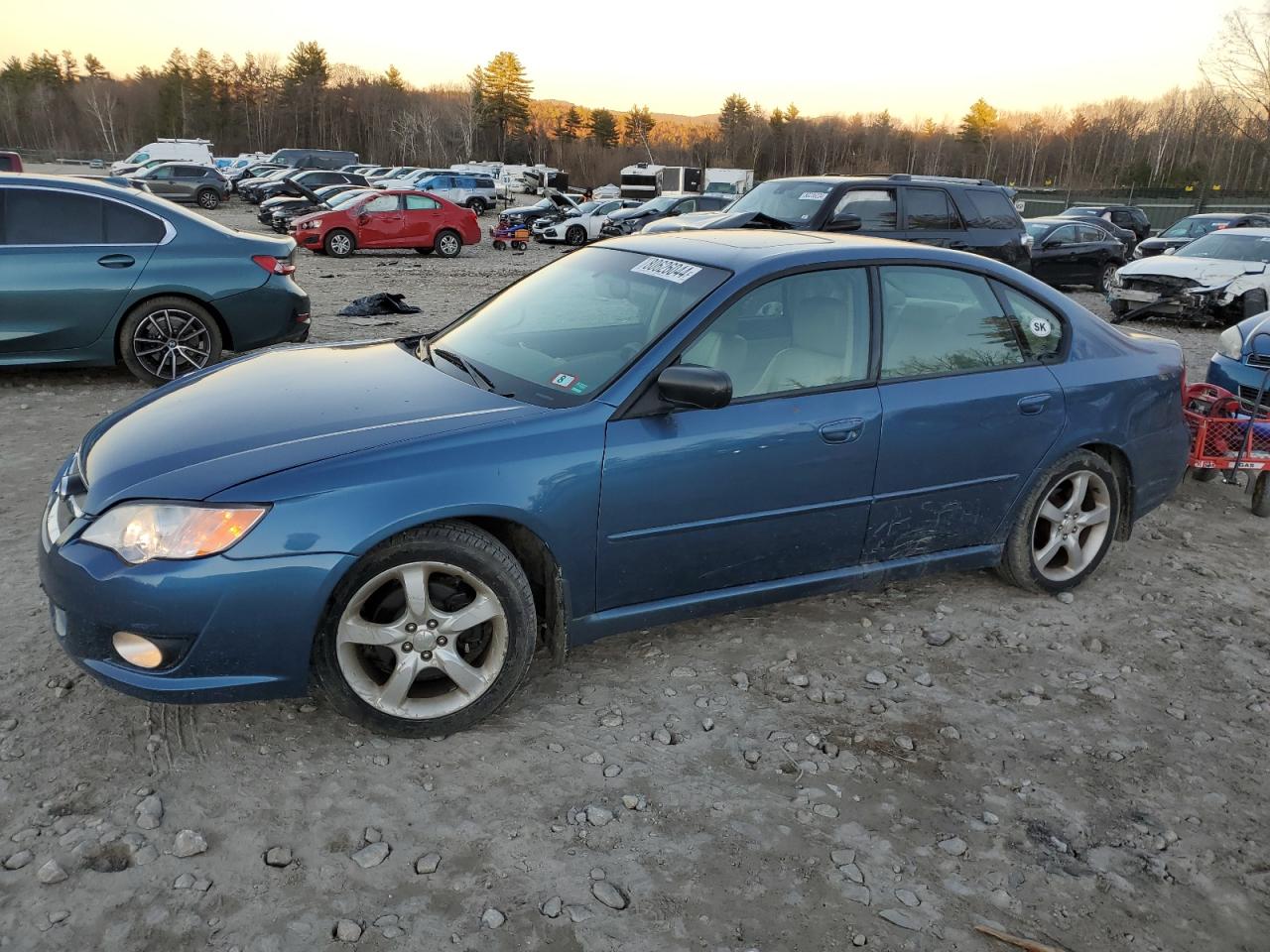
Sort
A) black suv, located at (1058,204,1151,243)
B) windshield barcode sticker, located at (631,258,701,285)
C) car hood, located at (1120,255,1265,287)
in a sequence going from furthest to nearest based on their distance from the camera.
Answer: black suv, located at (1058,204,1151,243) < car hood, located at (1120,255,1265,287) < windshield barcode sticker, located at (631,258,701,285)

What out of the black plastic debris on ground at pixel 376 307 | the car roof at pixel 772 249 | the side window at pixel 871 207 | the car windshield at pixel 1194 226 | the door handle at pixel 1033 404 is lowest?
the black plastic debris on ground at pixel 376 307

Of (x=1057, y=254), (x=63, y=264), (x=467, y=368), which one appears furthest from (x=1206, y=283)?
(x=63, y=264)

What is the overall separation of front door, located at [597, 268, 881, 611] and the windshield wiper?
595 mm

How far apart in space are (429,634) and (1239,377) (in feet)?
20.2

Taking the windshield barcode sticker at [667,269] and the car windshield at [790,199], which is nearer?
the windshield barcode sticker at [667,269]

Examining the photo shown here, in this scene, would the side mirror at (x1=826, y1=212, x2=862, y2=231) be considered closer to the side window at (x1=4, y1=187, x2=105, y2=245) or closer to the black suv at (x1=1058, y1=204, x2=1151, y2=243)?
the side window at (x1=4, y1=187, x2=105, y2=245)

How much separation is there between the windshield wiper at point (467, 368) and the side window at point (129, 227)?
4.33 metres

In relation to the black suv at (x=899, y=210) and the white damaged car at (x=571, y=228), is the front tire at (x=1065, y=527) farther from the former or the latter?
the white damaged car at (x=571, y=228)

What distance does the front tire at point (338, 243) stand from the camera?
63.9 feet

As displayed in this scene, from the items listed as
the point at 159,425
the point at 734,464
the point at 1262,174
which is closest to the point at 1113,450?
the point at 734,464

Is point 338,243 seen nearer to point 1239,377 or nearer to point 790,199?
point 790,199

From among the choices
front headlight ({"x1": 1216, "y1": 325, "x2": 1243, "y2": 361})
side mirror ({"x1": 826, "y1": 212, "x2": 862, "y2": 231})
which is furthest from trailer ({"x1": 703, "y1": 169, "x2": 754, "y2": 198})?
front headlight ({"x1": 1216, "y1": 325, "x2": 1243, "y2": 361})

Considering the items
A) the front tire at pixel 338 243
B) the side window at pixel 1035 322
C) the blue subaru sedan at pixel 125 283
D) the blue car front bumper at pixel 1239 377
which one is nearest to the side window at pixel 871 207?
the blue car front bumper at pixel 1239 377

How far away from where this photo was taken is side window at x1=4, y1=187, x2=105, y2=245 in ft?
21.7
